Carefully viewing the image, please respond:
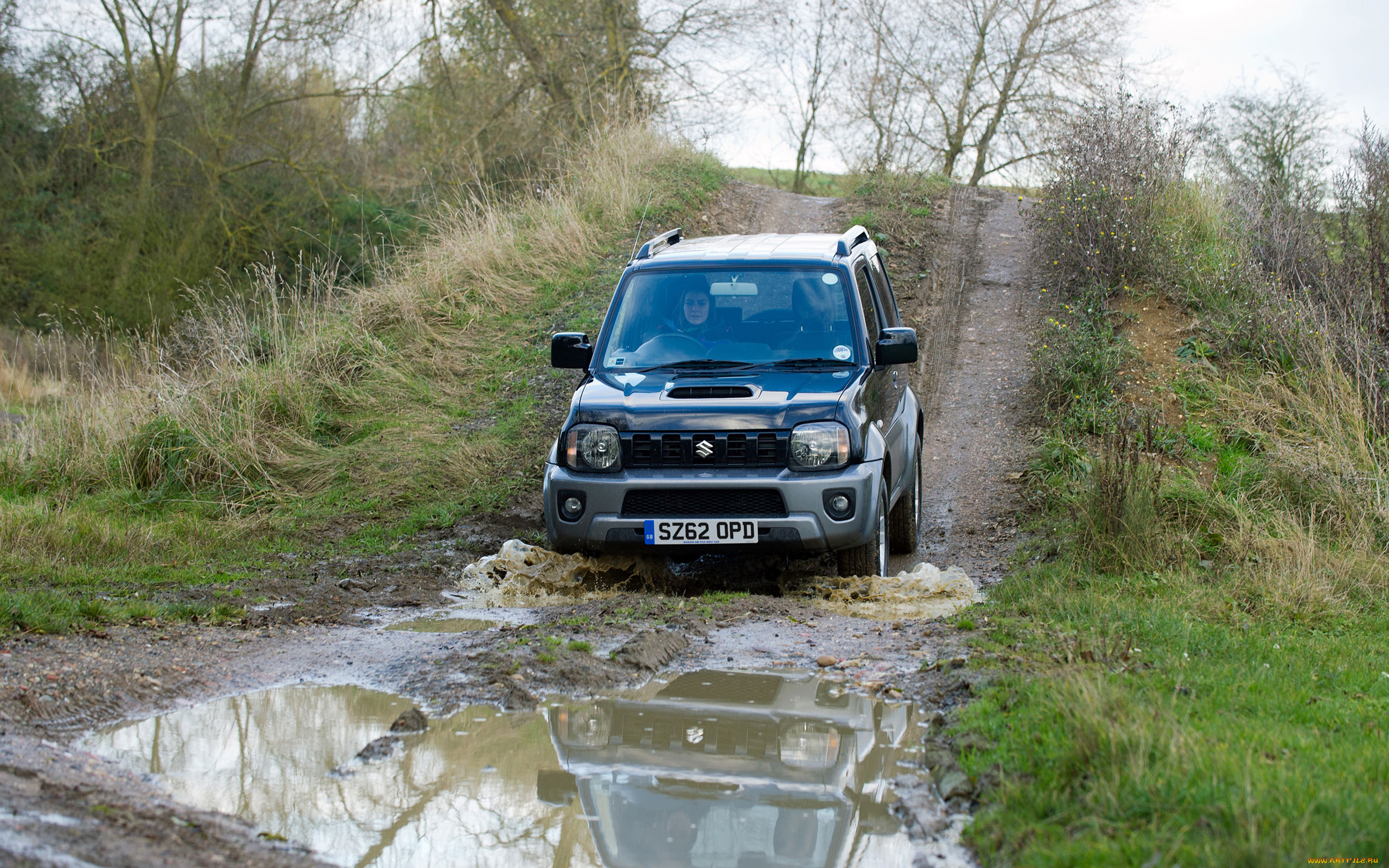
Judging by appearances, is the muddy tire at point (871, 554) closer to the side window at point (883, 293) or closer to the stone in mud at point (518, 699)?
the side window at point (883, 293)

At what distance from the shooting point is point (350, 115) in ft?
80.1

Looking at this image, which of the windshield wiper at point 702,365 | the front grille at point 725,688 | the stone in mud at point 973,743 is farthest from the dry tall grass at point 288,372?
the stone in mud at point 973,743

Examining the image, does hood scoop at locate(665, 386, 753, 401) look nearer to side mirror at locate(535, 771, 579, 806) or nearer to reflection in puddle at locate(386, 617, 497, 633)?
reflection in puddle at locate(386, 617, 497, 633)

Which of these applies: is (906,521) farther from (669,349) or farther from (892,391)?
(669,349)

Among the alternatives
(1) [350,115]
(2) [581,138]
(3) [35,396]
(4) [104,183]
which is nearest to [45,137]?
(4) [104,183]

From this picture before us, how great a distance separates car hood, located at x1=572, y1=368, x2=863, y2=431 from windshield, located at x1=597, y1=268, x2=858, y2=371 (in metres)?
0.18

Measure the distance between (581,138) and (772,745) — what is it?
19624 mm

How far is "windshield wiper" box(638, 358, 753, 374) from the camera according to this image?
22.0 feet

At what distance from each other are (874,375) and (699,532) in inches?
60.7

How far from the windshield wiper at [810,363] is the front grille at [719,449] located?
2.33 ft

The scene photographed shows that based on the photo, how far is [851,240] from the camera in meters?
7.73

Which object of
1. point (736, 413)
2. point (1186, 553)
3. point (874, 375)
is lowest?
point (1186, 553)

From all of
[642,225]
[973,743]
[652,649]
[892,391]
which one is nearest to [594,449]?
[652,649]

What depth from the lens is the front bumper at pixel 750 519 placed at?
238 inches
